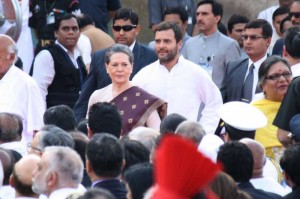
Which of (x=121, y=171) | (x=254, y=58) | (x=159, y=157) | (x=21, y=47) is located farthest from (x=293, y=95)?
(x=21, y=47)

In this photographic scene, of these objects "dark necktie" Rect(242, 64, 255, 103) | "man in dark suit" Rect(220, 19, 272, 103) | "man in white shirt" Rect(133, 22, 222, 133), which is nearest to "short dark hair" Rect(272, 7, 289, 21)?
"man in dark suit" Rect(220, 19, 272, 103)

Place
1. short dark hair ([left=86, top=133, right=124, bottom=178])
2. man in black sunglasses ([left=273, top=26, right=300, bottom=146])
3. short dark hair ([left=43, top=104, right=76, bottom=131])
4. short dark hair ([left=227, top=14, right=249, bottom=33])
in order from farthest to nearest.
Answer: short dark hair ([left=227, top=14, right=249, bottom=33]), short dark hair ([left=43, top=104, right=76, bottom=131]), man in black sunglasses ([left=273, top=26, right=300, bottom=146]), short dark hair ([left=86, top=133, right=124, bottom=178])

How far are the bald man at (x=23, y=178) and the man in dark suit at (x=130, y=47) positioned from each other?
3807 mm

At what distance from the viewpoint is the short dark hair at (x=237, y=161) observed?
6535 mm

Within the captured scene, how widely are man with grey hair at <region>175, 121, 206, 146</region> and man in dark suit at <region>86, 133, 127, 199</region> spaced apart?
44.8 inches

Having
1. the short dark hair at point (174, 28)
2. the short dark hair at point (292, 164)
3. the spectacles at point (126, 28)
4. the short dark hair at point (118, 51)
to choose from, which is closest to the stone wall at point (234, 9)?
the spectacles at point (126, 28)

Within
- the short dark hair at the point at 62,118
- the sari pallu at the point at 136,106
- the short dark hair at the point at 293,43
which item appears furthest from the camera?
the short dark hair at the point at 293,43

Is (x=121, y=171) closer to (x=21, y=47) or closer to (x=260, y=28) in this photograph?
(x=260, y=28)

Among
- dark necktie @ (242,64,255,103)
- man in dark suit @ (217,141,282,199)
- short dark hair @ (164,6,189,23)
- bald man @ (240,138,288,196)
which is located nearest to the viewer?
man in dark suit @ (217,141,282,199)

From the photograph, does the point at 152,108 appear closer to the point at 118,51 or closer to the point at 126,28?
the point at 118,51

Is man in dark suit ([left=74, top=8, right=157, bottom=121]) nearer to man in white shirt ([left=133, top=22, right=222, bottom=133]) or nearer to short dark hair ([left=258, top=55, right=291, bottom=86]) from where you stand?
man in white shirt ([left=133, top=22, right=222, bottom=133])

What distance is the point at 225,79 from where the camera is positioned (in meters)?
11.2

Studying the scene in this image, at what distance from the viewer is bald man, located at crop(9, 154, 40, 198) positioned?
661cm

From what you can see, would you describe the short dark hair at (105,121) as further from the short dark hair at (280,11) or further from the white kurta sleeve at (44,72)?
the short dark hair at (280,11)
